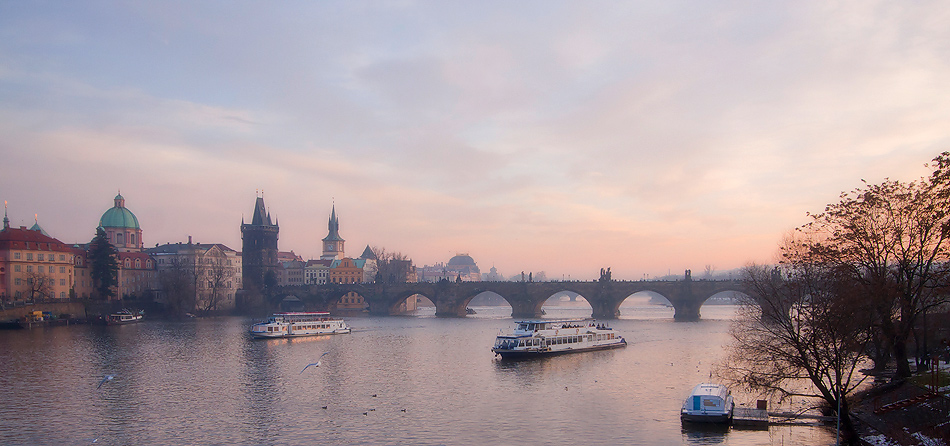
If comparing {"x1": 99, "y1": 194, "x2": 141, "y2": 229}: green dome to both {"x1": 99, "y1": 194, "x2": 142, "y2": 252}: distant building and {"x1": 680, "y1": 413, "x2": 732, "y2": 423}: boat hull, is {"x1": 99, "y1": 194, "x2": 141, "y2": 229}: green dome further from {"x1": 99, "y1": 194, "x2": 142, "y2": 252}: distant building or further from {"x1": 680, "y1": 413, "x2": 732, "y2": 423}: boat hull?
{"x1": 680, "y1": 413, "x2": 732, "y2": 423}: boat hull

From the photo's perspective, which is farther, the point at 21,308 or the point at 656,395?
the point at 21,308

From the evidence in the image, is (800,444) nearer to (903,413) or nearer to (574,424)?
(903,413)

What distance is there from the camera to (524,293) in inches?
5472

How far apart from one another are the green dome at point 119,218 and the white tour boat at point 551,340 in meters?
143

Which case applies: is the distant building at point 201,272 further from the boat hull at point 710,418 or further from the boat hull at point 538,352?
the boat hull at point 710,418

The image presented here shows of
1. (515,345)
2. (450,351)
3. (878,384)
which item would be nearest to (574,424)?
(878,384)

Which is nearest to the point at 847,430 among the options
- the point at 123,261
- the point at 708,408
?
the point at 708,408

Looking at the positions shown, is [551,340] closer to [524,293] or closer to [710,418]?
[710,418]

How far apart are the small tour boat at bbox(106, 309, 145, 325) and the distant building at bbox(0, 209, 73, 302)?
1070 centimetres

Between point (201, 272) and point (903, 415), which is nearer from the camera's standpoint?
point (903, 415)

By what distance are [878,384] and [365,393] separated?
31.8 meters

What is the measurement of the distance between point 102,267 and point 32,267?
13504 mm

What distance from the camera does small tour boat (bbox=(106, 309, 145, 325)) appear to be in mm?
119162

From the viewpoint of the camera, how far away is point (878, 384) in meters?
43.0
